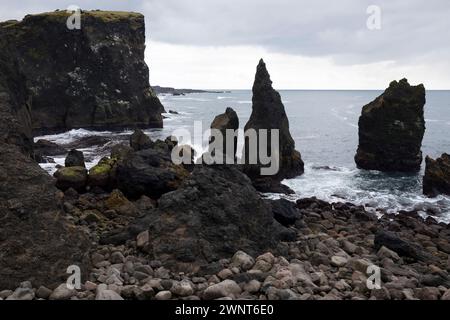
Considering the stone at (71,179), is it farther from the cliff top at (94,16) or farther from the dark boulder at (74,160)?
the cliff top at (94,16)

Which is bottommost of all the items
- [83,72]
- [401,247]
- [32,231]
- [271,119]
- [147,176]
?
[401,247]

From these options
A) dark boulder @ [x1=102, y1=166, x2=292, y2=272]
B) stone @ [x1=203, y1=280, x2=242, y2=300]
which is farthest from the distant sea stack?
stone @ [x1=203, y1=280, x2=242, y2=300]

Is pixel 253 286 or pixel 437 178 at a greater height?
pixel 253 286

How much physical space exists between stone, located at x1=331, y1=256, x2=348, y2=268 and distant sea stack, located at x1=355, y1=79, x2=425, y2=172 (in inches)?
1226

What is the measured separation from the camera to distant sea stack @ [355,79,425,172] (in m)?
40.5

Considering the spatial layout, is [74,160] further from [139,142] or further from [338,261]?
[338,261]

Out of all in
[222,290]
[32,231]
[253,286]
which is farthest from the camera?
[32,231]

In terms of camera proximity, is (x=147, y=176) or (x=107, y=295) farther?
(x=147, y=176)

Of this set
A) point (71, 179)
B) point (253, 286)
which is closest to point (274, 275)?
point (253, 286)

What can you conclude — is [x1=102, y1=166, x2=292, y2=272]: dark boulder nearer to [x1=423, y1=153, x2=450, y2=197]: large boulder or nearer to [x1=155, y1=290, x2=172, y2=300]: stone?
[x1=155, y1=290, x2=172, y2=300]: stone

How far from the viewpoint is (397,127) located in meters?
40.5

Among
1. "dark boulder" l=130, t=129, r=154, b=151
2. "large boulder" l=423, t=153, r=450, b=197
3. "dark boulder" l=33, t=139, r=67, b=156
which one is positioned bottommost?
"large boulder" l=423, t=153, r=450, b=197

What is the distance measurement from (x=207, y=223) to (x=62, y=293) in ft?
14.9
